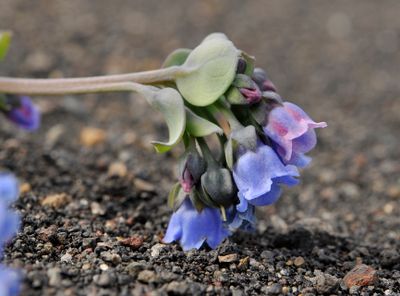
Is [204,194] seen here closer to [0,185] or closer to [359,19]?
[0,185]

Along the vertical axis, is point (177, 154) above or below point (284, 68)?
below

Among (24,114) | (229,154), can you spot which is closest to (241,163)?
(229,154)

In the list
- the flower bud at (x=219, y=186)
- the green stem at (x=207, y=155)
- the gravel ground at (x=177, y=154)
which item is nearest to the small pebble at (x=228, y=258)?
the gravel ground at (x=177, y=154)

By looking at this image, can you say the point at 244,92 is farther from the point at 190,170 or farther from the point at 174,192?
the point at 174,192

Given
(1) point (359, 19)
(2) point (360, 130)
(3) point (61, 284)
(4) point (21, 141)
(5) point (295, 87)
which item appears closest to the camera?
(3) point (61, 284)

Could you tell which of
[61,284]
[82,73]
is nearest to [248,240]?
[61,284]

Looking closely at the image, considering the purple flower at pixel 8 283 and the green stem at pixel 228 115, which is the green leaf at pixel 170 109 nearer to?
the green stem at pixel 228 115
